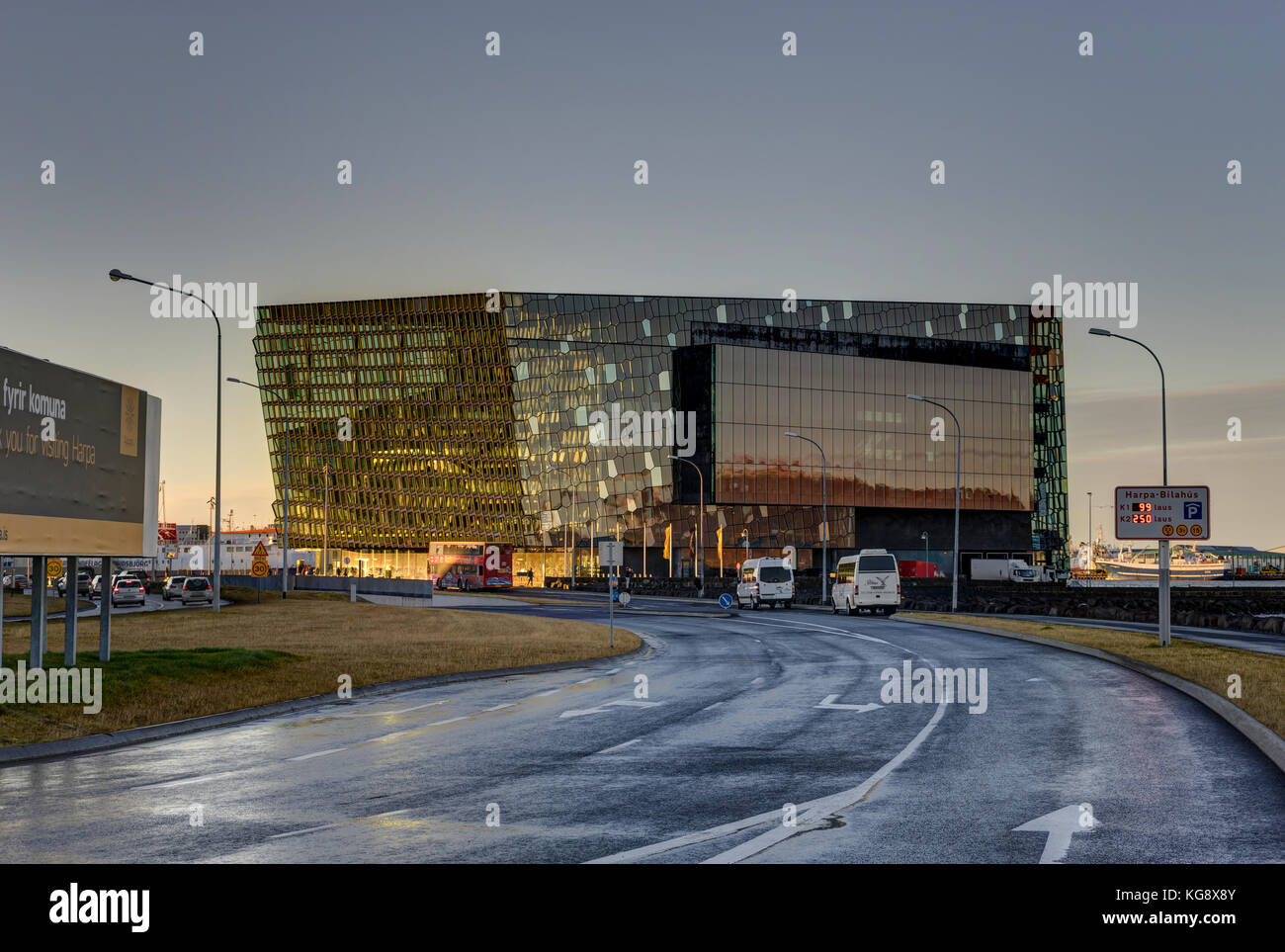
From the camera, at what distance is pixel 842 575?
55.9 metres

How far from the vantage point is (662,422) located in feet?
386

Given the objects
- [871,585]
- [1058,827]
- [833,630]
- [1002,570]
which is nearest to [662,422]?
Answer: [1002,570]

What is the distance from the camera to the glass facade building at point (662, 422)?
11619cm

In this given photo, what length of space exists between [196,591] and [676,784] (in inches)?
2221

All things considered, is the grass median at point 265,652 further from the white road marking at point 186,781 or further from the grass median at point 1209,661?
the grass median at point 1209,661

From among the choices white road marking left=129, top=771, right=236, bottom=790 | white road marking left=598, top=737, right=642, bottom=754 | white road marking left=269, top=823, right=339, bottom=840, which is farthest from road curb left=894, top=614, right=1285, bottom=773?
white road marking left=129, top=771, right=236, bottom=790

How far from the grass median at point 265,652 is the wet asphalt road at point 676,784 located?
1.51 m

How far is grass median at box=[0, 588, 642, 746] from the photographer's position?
1672cm

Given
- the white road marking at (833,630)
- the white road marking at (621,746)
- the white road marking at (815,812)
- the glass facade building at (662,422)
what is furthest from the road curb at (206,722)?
the glass facade building at (662,422)

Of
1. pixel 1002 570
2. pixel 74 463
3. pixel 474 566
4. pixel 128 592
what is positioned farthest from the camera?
pixel 1002 570

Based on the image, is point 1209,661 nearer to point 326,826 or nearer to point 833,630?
point 833,630

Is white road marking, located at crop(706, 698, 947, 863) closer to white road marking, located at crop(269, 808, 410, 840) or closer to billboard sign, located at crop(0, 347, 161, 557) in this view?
white road marking, located at crop(269, 808, 410, 840)
